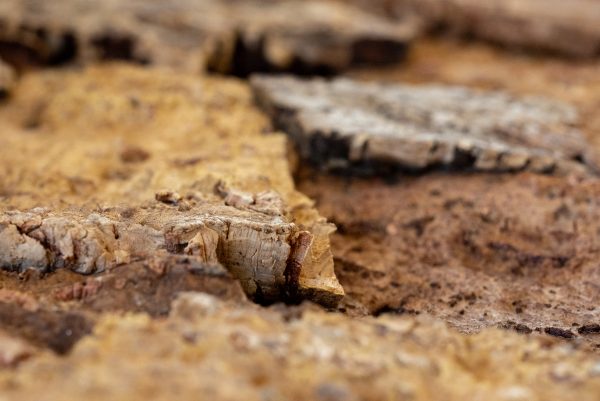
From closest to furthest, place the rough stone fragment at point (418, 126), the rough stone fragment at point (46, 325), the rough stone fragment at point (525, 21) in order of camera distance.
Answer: the rough stone fragment at point (46, 325), the rough stone fragment at point (418, 126), the rough stone fragment at point (525, 21)

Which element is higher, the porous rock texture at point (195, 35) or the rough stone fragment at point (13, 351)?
the porous rock texture at point (195, 35)

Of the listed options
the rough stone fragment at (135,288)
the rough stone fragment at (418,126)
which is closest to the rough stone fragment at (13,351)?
the rough stone fragment at (135,288)

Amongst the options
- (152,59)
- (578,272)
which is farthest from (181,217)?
(152,59)

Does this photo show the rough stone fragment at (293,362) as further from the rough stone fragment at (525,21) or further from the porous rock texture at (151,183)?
the rough stone fragment at (525,21)

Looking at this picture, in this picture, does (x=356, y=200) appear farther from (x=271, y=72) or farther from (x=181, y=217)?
(x=271, y=72)

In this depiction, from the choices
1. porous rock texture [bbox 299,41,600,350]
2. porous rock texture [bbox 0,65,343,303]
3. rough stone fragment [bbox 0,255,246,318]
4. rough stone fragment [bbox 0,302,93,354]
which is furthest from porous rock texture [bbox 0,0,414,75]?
rough stone fragment [bbox 0,302,93,354]
